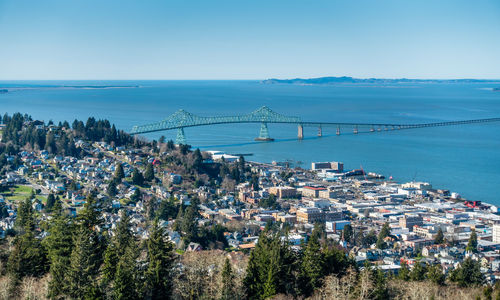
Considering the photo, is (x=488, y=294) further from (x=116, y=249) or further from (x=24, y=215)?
(x=24, y=215)

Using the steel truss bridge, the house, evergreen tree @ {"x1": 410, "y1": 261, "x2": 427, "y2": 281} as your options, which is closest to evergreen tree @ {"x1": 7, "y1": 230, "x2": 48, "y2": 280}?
Result: the house

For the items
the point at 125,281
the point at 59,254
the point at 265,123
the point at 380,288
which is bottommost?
the point at 265,123

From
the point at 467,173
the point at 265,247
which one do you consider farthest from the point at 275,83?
the point at 265,247

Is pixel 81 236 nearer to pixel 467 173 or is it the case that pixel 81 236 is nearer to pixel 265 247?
pixel 265 247

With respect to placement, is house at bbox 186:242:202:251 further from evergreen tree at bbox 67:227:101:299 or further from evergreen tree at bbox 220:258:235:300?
evergreen tree at bbox 220:258:235:300

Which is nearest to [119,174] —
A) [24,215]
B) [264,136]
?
[24,215]

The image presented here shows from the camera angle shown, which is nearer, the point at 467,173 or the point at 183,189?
the point at 183,189
